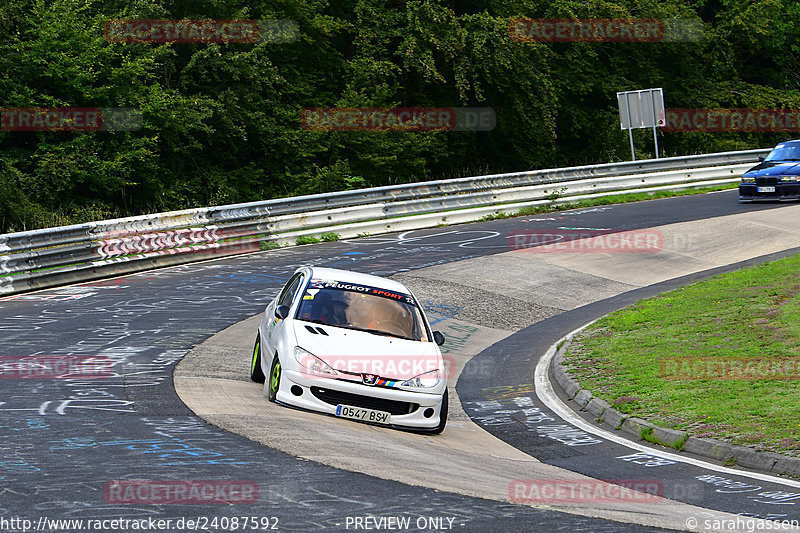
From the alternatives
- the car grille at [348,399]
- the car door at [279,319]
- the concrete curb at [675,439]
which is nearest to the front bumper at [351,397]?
the car grille at [348,399]

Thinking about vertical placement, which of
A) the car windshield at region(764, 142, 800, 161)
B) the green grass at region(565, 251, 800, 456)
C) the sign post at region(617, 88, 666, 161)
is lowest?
the green grass at region(565, 251, 800, 456)

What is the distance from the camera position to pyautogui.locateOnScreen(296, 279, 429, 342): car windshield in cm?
1043

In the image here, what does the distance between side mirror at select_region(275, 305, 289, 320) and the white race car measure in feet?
0.06

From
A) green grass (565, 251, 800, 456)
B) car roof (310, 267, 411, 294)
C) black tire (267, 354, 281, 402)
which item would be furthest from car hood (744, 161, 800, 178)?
black tire (267, 354, 281, 402)

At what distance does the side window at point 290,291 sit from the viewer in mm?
11141

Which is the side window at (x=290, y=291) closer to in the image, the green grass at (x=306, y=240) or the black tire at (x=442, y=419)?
the black tire at (x=442, y=419)

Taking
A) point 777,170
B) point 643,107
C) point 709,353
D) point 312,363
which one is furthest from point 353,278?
point 643,107

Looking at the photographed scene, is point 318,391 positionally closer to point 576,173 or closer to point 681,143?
point 576,173

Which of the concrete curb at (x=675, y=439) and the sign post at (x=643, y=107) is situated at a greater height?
the sign post at (x=643, y=107)

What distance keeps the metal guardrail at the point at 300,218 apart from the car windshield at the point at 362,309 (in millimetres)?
8406

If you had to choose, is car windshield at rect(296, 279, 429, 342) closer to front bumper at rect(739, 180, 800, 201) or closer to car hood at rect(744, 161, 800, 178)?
front bumper at rect(739, 180, 800, 201)

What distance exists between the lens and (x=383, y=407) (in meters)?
9.56

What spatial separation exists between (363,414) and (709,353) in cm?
545

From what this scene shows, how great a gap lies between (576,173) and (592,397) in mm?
17776
